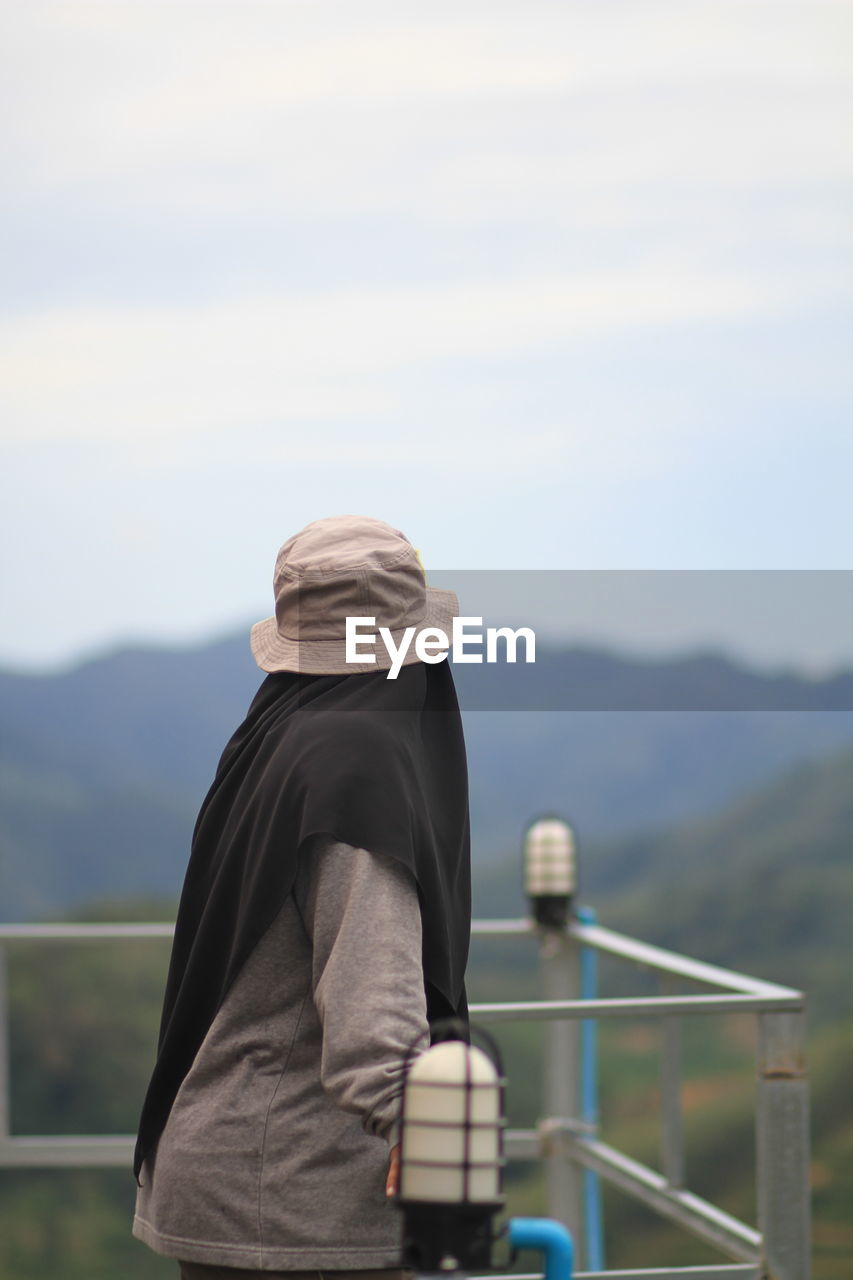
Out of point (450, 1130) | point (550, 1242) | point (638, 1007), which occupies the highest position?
point (638, 1007)

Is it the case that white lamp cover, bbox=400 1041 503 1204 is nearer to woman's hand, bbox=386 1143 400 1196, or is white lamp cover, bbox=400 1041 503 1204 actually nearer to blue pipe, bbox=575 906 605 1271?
woman's hand, bbox=386 1143 400 1196

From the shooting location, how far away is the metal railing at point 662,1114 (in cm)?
235

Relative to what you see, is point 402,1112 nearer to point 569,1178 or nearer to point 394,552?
point 394,552

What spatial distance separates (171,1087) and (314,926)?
0.85 ft

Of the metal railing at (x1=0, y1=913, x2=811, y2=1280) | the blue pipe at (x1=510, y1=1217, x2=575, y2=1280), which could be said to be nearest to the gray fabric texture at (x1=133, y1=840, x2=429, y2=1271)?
the blue pipe at (x1=510, y1=1217, x2=575, y2=1280)

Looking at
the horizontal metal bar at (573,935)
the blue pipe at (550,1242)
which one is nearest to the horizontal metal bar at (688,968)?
the horizontal metal bar at (573,935)

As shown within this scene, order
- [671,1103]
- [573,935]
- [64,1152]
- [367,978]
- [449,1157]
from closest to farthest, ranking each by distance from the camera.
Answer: [449,1157] → [367,978] → [671,1103] → [64,1152] → [573,935]

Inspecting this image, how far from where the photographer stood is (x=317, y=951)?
1.51 meters

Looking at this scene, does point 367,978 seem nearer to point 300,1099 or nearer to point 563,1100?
point 300,1099

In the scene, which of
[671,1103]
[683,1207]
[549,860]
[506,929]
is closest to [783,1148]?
[683,1207]

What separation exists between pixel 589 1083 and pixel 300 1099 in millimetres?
2646

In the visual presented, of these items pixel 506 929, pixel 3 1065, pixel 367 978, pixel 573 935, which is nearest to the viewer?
pixel 367 978

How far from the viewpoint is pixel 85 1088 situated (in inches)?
942

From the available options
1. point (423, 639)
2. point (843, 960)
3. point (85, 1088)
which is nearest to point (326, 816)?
point (423, 639)
